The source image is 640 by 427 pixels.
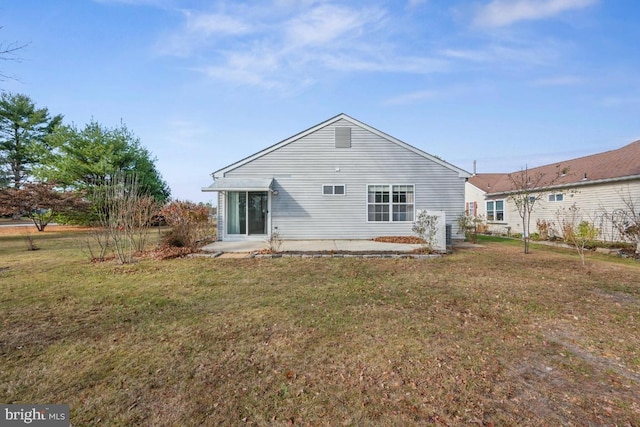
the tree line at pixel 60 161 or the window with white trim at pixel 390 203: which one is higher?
the tree line at pixel 60 161

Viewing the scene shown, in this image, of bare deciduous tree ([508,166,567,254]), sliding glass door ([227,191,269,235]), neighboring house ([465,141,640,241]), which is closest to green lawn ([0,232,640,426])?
bare deciduous tree ([508,166,567,254])

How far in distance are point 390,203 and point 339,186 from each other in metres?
2.55

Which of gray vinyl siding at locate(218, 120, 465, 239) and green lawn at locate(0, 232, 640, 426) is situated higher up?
gray vinyl siding at locate(218, 120, 465, 239)

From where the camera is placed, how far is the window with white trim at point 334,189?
13.2 m

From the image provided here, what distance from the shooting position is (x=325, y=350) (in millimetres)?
3264

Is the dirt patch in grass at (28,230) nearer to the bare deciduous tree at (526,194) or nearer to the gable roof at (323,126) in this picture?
the gable roof at (323,126)

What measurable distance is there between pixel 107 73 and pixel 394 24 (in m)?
11.0

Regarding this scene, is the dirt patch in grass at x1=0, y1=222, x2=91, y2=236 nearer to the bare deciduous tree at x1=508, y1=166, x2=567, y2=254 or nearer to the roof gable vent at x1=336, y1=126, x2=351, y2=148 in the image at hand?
the roof gable vent at x1=336, y1=126, x2=351, y2=148

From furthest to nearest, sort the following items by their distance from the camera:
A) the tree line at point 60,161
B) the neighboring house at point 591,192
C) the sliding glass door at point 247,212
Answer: the tree line at point 60,161
the sliding glass door at point 247,212
the neighboring house at point 591,192

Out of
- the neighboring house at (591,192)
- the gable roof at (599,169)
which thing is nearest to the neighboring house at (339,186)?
the neighboring house at (591,192)

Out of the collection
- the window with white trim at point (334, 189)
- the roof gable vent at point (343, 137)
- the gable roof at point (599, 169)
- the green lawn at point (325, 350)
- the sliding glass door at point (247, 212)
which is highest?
the roof gable vent at point (343, 137)

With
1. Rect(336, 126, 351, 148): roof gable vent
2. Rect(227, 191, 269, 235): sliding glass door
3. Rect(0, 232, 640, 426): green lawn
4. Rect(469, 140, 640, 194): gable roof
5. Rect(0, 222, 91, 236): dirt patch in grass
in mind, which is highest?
Rect(336, 126, 351, 148): roof gable vent

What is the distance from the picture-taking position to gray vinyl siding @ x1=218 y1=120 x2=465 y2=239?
1316 centimetres

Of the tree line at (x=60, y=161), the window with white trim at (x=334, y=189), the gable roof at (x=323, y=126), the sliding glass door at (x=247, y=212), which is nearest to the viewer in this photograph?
the sliding glass door at (x=247, y=212)
